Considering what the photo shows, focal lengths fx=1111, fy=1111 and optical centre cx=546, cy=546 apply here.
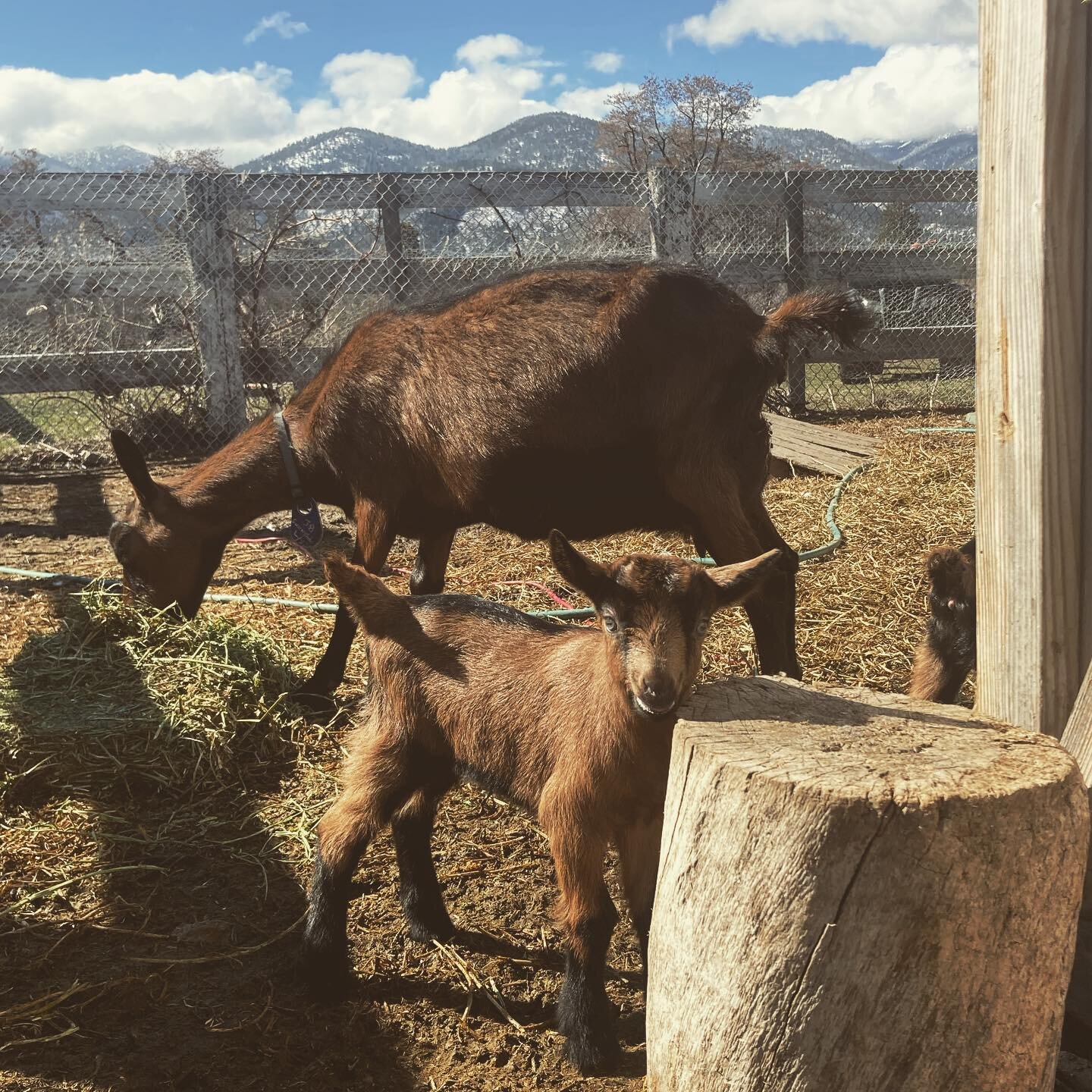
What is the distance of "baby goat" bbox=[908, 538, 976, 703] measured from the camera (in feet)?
14.2

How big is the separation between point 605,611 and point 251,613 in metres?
3.94

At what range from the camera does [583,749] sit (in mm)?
2920

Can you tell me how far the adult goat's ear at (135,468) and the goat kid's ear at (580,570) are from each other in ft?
10.9

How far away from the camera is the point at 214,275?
1005 cm

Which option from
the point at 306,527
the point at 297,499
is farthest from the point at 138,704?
the point at 306,527

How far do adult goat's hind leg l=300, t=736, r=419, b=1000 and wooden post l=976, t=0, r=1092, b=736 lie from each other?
5.61 feet

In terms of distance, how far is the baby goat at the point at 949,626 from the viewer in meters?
4.32

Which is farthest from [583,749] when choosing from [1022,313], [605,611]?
[1022,313]

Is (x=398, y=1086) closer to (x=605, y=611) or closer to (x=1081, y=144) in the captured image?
(x=605, y=611)

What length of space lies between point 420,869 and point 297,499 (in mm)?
2560

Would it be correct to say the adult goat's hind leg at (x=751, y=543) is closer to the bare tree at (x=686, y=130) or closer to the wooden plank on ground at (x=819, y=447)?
the wooden plank on ground at (x=819, y=447)

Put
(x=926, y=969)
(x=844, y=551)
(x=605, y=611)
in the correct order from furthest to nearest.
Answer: (x=844, y=551), (x=605, y=611), (x=926, y=969)

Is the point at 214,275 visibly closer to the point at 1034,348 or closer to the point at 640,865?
the point at 640,865

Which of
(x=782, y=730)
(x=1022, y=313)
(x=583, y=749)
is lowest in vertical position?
(x=583, y=749)
